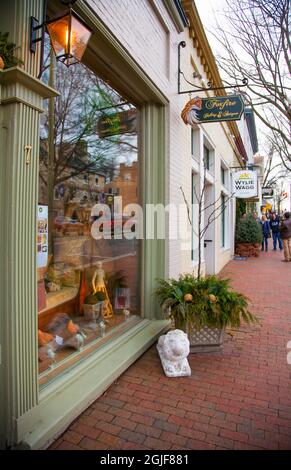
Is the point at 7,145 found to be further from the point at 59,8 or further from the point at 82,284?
the point at 82,284

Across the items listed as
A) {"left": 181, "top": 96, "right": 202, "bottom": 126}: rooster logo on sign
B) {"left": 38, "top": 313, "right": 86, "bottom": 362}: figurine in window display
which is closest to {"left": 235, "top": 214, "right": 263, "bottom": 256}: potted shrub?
{"left": 181, "top": 96, "right": 202, "bottom": 126}: rooster logo on sign

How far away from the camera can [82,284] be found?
423cm

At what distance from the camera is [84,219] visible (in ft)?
14.5

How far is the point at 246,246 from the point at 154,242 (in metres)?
10.7

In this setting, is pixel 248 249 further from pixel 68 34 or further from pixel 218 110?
pixel 68 34

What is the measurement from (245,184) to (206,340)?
975 centimetres

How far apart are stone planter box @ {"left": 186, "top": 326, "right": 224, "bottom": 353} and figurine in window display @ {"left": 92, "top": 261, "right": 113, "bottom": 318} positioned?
3.74 ft

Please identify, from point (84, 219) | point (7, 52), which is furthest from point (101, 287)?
point (7, 52)

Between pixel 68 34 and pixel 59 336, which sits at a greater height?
pixel 68 34

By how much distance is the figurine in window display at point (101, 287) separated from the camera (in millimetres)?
4312

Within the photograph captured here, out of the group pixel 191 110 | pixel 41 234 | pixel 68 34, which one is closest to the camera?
pixel 68 34

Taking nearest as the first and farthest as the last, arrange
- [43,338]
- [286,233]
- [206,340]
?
1. [43,338]
2. [206,340]
3. [286,233]

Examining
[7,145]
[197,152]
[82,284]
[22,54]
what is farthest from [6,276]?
[197,152]

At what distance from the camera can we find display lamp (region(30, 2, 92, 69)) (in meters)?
2.24
